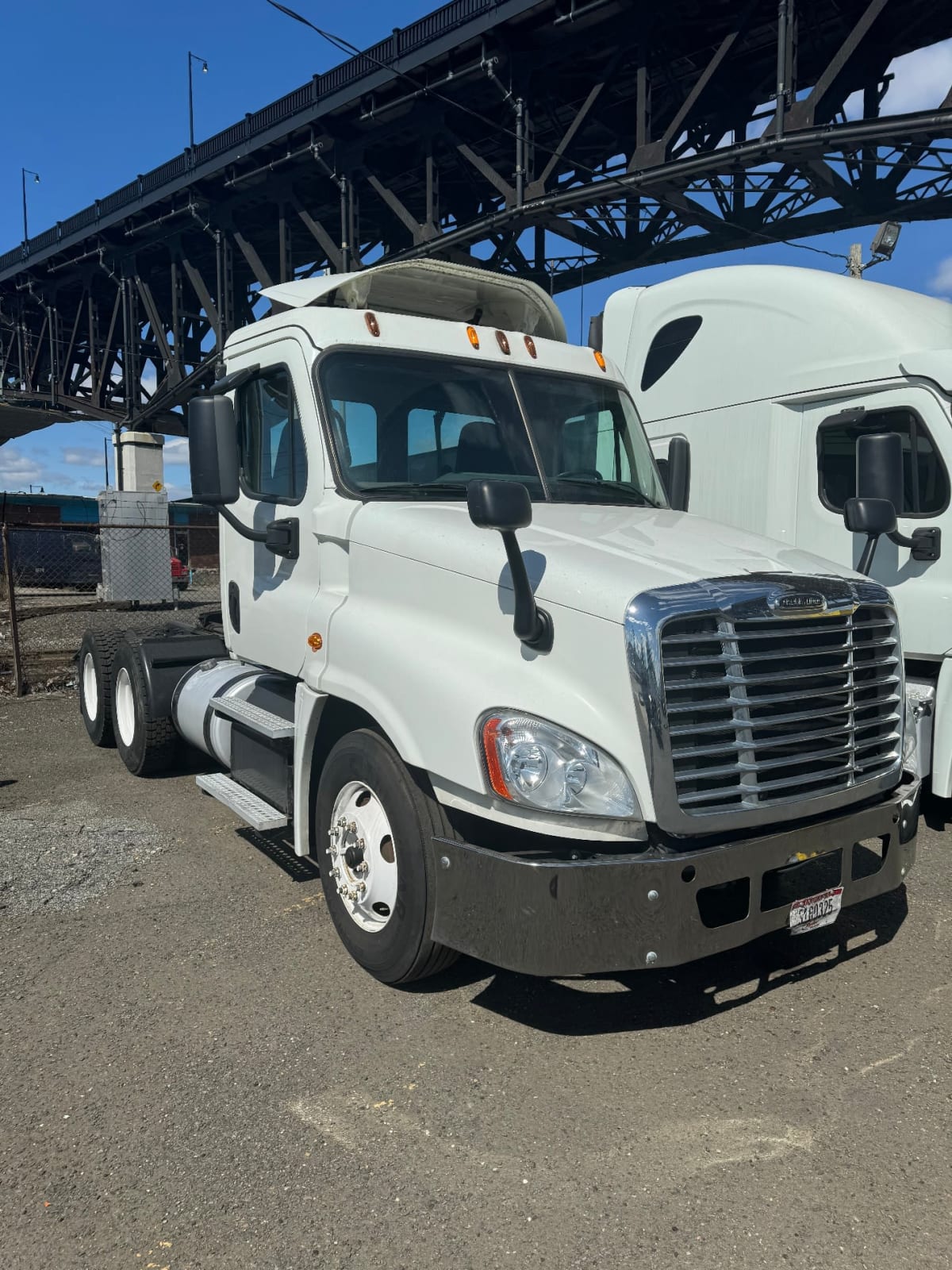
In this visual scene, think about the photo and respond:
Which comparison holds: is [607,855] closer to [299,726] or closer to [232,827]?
[299,726]

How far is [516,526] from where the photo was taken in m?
3.10

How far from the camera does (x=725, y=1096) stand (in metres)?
3.12

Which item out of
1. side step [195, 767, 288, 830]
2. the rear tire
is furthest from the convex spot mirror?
the rear tire

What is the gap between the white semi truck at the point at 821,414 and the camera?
5.60m

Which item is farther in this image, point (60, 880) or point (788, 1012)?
point (60, 880)

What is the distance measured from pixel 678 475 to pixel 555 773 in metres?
2.83

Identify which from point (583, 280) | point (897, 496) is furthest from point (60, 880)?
point (583, 280)

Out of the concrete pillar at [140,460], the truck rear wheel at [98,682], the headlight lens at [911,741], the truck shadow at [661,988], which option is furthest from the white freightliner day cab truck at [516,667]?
the concrete pillar at [140,460]

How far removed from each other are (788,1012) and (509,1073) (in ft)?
3.96

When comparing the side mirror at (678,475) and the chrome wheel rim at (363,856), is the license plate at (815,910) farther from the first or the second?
the side mirror at (678,475)

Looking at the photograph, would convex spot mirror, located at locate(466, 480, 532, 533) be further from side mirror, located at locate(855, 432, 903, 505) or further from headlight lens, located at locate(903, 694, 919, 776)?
side mirror, located at locate(855, 432, 903, 505)

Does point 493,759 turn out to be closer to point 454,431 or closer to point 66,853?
point 454,431

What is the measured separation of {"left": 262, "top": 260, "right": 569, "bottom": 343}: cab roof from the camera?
486 centimetres

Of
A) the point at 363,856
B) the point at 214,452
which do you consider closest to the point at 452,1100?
the point at 363,856
